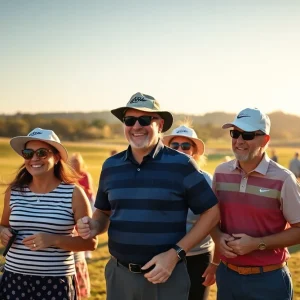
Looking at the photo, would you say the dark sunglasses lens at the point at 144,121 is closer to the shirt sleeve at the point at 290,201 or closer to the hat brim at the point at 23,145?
the hat brim at the point at 23,145

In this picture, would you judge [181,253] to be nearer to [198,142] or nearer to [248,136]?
[248,136]

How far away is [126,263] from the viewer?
2.85 metres

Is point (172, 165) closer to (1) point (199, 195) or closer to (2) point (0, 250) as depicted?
(1) point (199, 195)

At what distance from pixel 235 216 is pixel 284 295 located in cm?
68

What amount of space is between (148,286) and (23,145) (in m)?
1.53

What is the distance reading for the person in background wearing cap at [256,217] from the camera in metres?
3.06

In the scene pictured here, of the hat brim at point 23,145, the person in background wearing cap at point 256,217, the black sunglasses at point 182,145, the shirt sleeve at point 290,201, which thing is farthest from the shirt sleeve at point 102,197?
the black sunglasses at point 182,145

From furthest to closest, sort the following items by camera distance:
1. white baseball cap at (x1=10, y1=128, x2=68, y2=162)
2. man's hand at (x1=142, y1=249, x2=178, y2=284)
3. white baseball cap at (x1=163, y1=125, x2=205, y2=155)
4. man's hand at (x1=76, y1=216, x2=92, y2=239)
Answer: white baseball cap at (x1=163, y1=125, x2=205, y2=155) < white baseball cap at (x1=10, y1=128, x2=68, y2=162) < man's hand at (x1=76, y1=216, x2=92, y2=239) < man's hand at (x1=142, y1=249, x2=178, y2=284)

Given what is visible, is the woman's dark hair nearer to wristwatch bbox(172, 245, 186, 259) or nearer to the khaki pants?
the khaki pants

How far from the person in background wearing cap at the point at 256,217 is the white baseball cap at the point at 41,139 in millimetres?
1301

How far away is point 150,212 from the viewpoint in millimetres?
2738

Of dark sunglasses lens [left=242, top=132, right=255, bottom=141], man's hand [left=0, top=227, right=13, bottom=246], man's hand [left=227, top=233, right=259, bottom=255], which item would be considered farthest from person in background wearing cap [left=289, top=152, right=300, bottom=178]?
man's hand [left=0, top=227, right=13, bottom=246]

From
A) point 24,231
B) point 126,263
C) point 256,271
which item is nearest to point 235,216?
point 256,271

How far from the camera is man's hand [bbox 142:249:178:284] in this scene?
264cm
